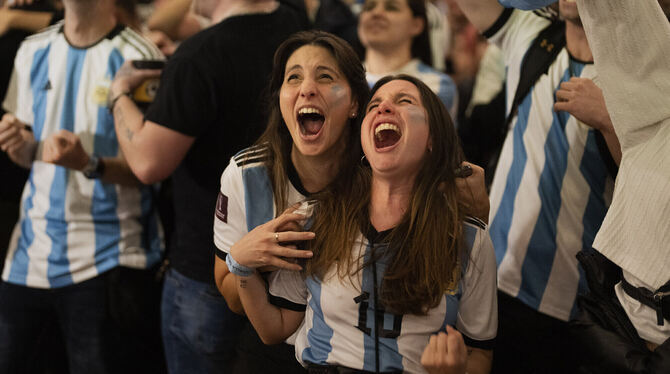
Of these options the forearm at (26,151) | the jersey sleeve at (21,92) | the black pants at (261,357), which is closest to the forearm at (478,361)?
the black pants at (261,357)

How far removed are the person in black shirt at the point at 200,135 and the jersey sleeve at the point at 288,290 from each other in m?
0.54

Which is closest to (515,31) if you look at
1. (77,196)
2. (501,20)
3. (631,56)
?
(501,20)

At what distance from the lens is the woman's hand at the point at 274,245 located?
160 cm

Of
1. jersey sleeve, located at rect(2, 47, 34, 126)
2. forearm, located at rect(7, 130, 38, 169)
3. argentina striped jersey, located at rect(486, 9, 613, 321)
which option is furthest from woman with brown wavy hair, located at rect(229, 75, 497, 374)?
jersey sleeve, located at rect(2, 47, 34, 126)

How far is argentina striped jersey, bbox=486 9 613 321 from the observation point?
6.74ft

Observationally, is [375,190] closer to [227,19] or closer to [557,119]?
[557,119]

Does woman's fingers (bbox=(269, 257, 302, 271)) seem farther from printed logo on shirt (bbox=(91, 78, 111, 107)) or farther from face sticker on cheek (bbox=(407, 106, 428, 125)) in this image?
printed logo on shirt (bbox=(91, 78, 111, 107))

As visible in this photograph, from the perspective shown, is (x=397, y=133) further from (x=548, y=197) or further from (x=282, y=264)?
(x=548, y=197)

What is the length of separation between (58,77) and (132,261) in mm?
712

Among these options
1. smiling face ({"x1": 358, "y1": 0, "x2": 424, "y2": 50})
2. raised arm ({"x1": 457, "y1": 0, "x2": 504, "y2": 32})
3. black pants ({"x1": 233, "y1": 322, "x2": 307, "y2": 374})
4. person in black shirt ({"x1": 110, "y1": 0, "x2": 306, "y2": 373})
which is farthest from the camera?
smiling face ({"x1": 358, "y1": 0, "x2": 424, "y2": 50})

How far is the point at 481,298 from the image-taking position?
163cm

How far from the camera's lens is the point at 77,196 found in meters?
2.49

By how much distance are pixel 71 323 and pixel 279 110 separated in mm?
1146

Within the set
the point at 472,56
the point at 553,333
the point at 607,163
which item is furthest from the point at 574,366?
the point at 472,56
